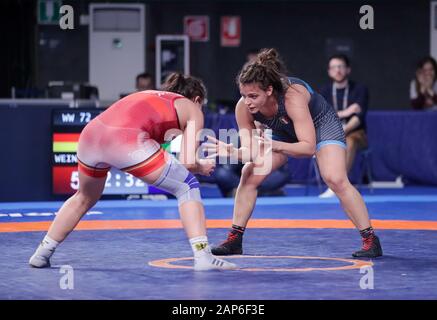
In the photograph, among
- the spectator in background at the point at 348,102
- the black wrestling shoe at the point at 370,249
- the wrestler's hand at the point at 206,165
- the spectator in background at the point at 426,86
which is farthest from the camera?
the spectator in background at the point at 426,86

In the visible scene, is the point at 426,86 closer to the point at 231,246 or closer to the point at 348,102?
the point at 348,102

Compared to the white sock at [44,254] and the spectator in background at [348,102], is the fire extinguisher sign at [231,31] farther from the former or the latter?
the white sock at [44,254]

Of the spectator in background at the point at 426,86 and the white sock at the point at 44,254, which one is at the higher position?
the spectator in background at the point at 426,86

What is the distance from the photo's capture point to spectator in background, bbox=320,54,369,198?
10711mm

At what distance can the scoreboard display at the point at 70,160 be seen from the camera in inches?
405

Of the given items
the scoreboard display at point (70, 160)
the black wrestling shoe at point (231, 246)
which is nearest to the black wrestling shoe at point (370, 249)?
the black wrestling shoe at point (231, 246)

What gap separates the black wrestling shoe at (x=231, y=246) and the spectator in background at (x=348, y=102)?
4.00 m

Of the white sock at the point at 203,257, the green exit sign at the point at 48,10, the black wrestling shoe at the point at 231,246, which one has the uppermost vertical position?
the green exit sign at the point at 48,10

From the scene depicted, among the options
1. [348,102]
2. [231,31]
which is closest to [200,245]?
[348,102]

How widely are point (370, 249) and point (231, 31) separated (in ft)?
41.8

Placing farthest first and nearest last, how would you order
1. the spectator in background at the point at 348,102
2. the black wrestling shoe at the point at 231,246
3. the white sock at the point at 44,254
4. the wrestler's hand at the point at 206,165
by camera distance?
the spectator in background at the point at 348,102 < the black wrestling shoe at the point at 231,246 < the white sock at the point at 44,254 < the wrestler's hand at the point at 206,165

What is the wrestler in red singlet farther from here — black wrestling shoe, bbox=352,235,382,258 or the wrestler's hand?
black wrestling shoe, bbox=352,235,382,258

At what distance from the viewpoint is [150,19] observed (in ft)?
61.3
